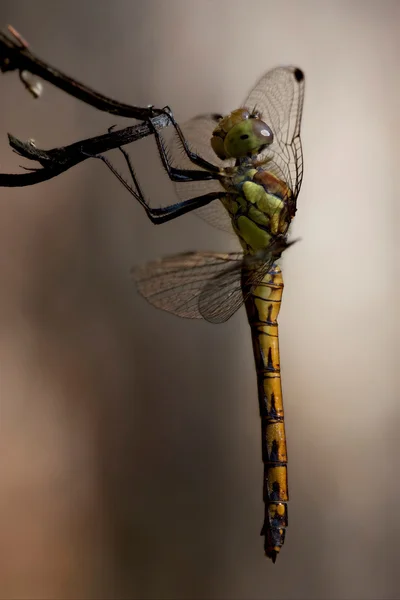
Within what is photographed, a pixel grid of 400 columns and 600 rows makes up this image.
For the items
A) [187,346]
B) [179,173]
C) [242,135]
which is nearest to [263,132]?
[242,135]

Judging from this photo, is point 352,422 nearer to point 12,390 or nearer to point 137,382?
point 137,382

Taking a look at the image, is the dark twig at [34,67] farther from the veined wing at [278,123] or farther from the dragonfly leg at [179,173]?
the veined wing at [278,123]

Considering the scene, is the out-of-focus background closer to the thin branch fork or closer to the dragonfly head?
the dragonfly head

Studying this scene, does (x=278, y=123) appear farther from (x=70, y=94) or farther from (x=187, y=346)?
(x=187, y=346)

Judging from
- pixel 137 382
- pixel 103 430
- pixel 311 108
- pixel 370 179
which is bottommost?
pixel 103 430

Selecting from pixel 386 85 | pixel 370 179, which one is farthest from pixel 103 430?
pixel 386 85

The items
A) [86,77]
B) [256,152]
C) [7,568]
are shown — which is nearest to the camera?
[256,152]
